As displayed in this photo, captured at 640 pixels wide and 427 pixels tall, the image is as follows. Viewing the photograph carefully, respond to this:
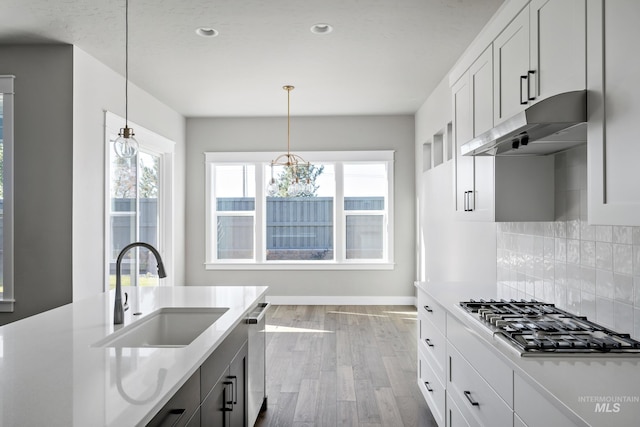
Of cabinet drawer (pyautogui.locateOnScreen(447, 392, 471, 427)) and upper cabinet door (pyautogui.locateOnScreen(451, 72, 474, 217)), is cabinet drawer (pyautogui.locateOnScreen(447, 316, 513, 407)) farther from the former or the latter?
upper cabinet door (pyautogui.locateOnScreen(451, 72, 474, 217))

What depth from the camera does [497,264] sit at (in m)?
3.27

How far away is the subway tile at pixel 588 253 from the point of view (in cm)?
206

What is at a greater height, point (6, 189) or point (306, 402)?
point (6, 189)

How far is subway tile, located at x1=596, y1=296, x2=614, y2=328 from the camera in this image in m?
1.91

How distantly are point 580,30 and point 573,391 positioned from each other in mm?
1250

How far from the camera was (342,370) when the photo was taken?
3.86 metres

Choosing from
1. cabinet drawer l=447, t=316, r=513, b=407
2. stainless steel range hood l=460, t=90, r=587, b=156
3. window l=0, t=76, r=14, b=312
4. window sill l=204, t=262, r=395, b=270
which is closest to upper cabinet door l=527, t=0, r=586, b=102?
stainless steel range hood l=460, t=90, r=587, b=156

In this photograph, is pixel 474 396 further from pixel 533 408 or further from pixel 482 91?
pixel 482 91

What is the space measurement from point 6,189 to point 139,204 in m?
1.58

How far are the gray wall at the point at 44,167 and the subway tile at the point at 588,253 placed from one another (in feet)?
12.3

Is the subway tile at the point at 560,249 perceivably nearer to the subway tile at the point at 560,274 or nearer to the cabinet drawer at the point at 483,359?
the subway tile at the point at 560,274

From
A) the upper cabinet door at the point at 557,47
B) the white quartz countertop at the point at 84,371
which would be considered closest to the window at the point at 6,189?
the white quartz countertop at the point at 84,371

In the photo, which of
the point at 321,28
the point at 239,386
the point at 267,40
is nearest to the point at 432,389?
the point at 239,386

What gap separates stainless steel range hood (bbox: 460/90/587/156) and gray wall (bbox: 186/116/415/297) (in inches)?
159
